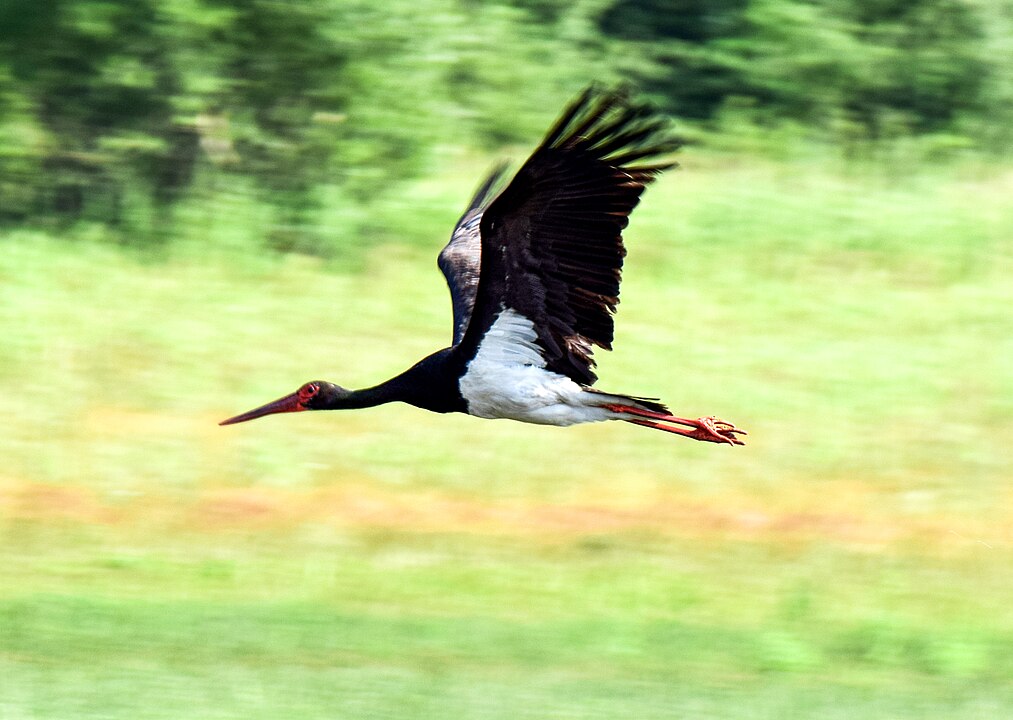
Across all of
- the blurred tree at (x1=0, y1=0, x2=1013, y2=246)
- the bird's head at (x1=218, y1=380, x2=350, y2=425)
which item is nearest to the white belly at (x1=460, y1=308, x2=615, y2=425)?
the bird's head at (x1=218, y1=380, x2=350, y2=425)

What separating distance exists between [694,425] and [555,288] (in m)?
0.90

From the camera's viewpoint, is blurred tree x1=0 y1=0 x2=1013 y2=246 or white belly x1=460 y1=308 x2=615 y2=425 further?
blurred tree x1=0 y1=0 x2=1013 y2=246

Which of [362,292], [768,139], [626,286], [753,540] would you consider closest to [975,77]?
[768,139]


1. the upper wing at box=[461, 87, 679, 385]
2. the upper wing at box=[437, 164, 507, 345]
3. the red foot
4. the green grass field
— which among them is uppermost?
the upper wing at box=[461, 87, 679, 385]

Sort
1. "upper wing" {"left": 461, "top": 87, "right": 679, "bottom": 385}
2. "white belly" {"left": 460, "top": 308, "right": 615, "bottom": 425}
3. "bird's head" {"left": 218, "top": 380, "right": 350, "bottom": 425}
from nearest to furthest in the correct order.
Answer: "upper wing" {"left": 461, "top": 87, "right": 679, "bottom": 385}
"white belly" {"left": 460, "top": 308, "right": 615, "bottom": 425}
"bird's head" {"left": 218, "top": 380, "right": 350, "bottom": 425}

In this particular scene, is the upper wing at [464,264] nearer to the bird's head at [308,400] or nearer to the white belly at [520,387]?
the bird's head at [308,400]

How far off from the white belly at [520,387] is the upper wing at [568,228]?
0.06 metres

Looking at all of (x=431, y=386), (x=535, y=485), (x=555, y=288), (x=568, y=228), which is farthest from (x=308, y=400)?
(x=535, y=485)

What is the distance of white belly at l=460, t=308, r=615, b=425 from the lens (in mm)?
6094

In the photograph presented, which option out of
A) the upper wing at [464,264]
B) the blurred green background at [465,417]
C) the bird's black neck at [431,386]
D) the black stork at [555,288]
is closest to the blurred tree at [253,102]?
the blurred green background at [465,417]

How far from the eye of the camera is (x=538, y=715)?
6.39 metres

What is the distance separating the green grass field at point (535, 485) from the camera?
699cm

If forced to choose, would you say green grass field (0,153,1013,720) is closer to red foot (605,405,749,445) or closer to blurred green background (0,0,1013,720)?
blurred green background (0,0,1013,720)

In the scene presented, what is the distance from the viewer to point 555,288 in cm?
592
